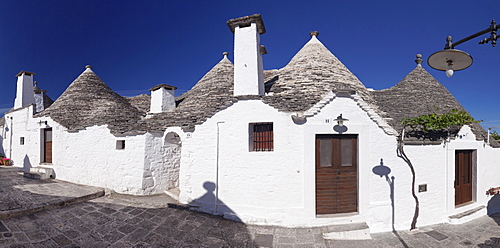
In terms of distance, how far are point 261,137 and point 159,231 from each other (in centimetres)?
347

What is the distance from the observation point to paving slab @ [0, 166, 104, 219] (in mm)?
5887

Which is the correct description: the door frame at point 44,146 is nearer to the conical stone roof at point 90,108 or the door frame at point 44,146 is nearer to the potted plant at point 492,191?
the conical stone roof at point 90,108

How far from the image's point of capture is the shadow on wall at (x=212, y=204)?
6.31 metres

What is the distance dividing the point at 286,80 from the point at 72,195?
8053mm

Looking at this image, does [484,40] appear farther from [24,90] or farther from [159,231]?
[24,90]

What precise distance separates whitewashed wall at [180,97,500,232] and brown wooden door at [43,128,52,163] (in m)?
→ 8.94

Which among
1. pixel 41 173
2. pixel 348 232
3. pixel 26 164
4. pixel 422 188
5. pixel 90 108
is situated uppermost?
pixel 90 108

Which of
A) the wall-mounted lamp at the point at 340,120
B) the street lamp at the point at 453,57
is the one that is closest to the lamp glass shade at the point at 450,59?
the street lamp at the point at 453,57

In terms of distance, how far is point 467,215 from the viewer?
7.23 metres

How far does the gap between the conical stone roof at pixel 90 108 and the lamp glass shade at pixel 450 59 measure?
909cm

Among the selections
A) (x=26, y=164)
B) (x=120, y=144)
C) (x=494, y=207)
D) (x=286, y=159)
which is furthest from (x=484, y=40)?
(x=26, y=164)

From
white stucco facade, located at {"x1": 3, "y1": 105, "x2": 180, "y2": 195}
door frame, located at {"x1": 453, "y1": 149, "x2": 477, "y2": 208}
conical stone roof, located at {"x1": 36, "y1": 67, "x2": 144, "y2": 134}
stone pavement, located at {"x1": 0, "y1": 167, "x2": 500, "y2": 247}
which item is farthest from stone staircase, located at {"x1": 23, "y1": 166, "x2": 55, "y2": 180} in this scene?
door frame, located at {"x1": 453, "y1": 149, "x2": 477, "y2": 208}

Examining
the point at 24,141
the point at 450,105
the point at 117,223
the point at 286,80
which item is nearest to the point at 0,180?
the point at 24,141

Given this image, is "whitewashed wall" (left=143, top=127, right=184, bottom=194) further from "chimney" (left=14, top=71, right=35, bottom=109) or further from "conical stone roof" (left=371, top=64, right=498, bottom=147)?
"chimney" (left=14, top=71, right=35, bottom=109)
